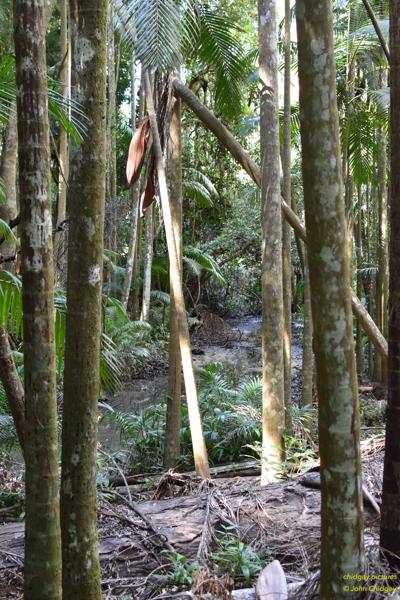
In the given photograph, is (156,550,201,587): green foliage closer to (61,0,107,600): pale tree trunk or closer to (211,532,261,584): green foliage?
(211,532,261,584): green foliage

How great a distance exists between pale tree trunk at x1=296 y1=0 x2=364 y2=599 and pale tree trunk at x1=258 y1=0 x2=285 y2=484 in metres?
3.15

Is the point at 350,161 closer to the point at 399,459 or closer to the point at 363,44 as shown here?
the point at 363,44

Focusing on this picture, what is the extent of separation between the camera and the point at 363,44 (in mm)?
10125

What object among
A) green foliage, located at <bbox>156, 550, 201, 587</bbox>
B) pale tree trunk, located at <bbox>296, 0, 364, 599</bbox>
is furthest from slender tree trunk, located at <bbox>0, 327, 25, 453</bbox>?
pale tree trunk, located at <bbox>296, 0, 364, 599</bbox>

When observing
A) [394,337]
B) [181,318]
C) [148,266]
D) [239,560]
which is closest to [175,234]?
[181,318]

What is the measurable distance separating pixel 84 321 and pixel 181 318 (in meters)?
3.89

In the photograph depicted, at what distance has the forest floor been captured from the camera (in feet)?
11.2

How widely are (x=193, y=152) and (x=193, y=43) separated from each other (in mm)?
12994

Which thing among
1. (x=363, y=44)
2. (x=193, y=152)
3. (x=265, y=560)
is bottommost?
(x=265, y=560)

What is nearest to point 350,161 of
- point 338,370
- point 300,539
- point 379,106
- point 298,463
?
point 379,106

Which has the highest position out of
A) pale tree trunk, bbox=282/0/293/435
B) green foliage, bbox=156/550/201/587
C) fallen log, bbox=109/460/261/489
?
pale tree trunk, bbox=282/0/293/435

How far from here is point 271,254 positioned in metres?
5.69

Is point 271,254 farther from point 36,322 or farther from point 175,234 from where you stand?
point 36,322

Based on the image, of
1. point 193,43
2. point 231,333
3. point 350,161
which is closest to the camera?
point 193,43
